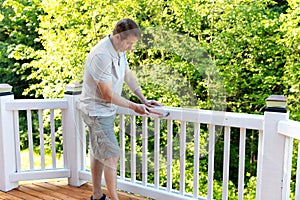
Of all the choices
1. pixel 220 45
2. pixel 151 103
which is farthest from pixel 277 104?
pixel 220 45

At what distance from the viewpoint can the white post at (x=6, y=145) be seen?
270cm

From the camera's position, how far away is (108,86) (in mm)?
1617

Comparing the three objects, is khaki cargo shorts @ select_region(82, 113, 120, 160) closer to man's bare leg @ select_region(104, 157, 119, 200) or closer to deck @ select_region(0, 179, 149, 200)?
man's bare leg @ select_region(104, 157, 119, 200)

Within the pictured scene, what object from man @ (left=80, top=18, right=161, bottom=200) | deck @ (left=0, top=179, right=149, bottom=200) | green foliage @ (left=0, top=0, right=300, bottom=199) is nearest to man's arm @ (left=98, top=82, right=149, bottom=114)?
man @ (left=80, top=18, right=161, bottom=200)

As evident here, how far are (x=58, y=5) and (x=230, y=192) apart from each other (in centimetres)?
351

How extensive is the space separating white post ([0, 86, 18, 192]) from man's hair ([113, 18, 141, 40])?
1.58 metres

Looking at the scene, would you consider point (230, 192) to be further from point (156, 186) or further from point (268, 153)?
point (268, 153)

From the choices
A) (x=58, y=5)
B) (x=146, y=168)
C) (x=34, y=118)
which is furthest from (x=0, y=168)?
(x=34, y=118)

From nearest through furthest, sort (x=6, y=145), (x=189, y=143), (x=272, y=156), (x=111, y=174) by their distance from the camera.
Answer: (x=189, y=143) < (x=272, y=156) < (x=111, y=174) < (x=6, y=145)

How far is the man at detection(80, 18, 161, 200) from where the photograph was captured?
1.52 meters

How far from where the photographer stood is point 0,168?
277cm

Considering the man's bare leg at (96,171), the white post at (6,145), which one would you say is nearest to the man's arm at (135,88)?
the man's bare leg at (96,171)

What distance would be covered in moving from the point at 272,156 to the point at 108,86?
3.49 ft

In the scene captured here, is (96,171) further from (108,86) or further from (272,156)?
(272,156)
